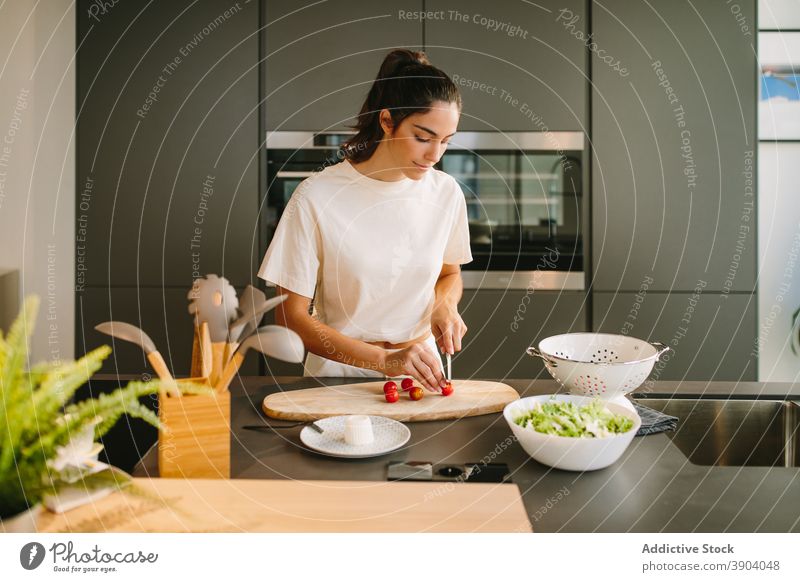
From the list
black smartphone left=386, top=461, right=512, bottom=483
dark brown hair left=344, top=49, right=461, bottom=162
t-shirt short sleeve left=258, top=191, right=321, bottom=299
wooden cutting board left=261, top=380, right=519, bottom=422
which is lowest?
black smartphone left=386, top=461, right=512, bottom=483

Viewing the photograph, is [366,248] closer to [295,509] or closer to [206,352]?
[206,352]

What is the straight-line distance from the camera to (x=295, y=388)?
1.36m

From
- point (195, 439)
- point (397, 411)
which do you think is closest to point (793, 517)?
point (397, 411)

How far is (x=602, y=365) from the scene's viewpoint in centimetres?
109

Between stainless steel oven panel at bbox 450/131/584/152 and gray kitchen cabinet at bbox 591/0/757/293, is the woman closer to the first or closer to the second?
stainless steel oven panel at bbox 450/131/584/152

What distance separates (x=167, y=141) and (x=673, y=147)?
1.96 m

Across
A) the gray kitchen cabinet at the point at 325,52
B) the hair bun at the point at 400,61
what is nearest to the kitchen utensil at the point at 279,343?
the hair bun at the point at 400,61

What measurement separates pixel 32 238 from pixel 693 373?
254 centimetres

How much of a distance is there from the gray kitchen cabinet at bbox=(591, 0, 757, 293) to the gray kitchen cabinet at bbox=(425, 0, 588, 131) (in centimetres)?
9

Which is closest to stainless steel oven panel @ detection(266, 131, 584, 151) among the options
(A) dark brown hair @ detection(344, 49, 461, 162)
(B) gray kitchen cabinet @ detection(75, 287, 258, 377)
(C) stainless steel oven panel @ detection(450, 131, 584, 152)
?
(C) stainless steel oven panel @ detection(450, 131, 584, 152)

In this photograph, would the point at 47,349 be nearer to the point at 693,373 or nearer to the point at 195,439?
the point at 195,439

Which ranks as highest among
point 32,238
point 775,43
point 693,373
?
point 775,43

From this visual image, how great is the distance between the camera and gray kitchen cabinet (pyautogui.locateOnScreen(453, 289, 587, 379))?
2578 millimetres

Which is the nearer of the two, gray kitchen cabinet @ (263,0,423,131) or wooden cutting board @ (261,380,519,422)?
wooden cutting board @ (261,380,519,422)
